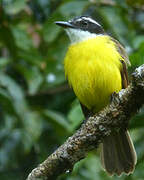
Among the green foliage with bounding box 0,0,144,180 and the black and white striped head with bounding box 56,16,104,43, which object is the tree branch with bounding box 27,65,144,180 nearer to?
the green foliage with bounding box 0,0,144,180

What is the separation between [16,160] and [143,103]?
7.36 feet

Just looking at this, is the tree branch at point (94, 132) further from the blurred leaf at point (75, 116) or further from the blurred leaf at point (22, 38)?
the blurred leaf at point (22, 38)

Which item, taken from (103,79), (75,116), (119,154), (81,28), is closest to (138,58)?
(103,79)

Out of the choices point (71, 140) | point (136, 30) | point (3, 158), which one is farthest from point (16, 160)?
point (136, 30)

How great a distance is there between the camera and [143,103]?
3006 mm

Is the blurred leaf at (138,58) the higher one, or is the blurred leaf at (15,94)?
the blurred leaf at (15,94)

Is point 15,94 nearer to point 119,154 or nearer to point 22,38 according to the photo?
point 22,38

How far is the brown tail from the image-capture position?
3868 millimetres

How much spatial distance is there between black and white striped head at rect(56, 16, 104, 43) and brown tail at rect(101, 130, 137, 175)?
3.39ft

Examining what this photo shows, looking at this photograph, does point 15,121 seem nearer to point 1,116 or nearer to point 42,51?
point 1,116

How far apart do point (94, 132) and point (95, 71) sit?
0.94 meters

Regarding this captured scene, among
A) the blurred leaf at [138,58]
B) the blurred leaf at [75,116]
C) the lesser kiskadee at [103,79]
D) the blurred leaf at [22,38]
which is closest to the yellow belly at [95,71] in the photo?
the lesser kiskadee at [103,79]

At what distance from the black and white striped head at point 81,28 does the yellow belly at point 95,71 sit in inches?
8.1

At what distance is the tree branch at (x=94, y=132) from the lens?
2986 millimetres
